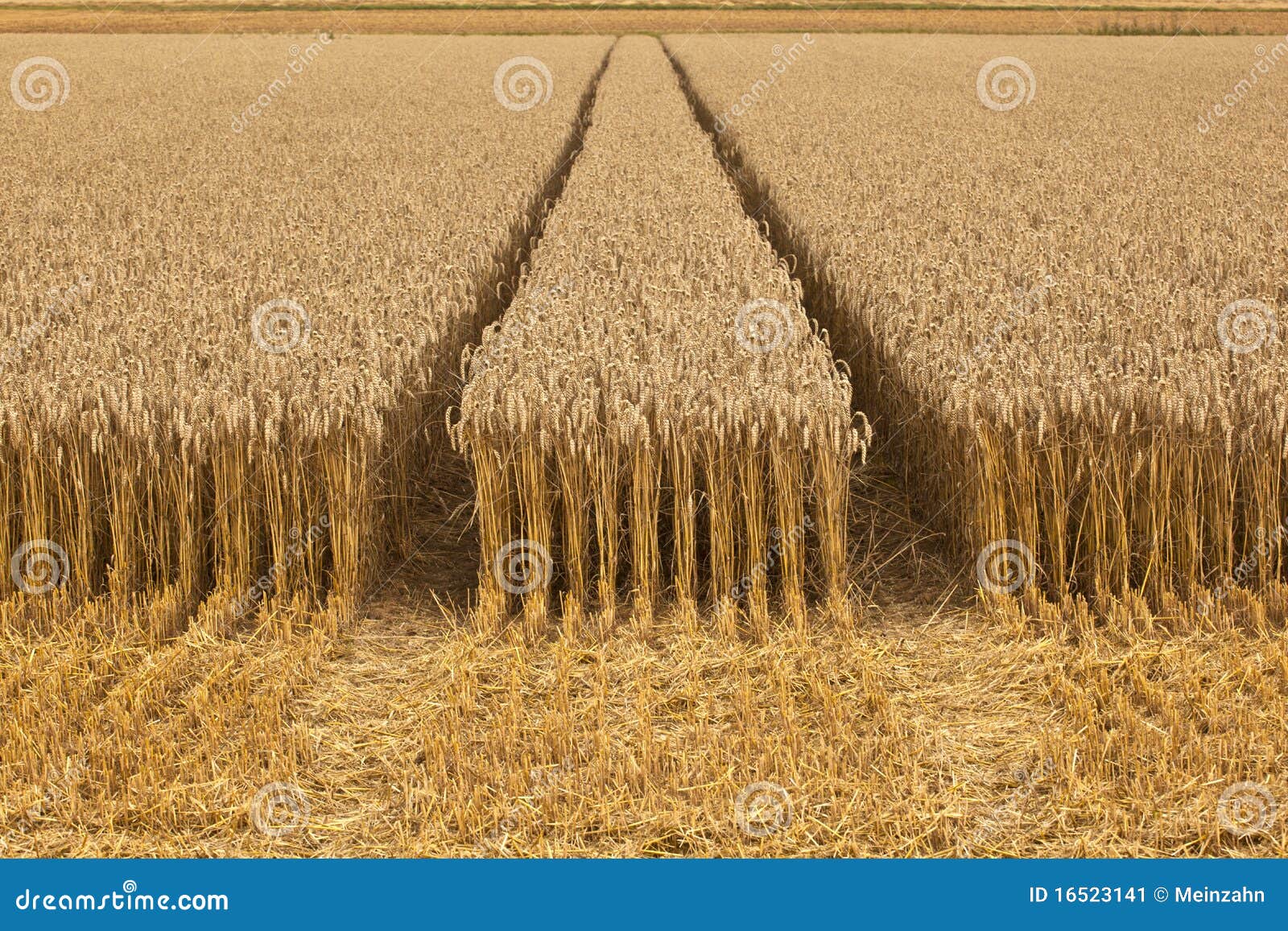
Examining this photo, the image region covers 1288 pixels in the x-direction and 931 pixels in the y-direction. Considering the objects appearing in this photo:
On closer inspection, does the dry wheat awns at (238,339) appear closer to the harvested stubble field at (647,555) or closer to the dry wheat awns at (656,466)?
the harvested stubble field at (647,555)

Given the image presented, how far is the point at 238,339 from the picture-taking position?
16.3 ft

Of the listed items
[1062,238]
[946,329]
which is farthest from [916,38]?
[946,329]

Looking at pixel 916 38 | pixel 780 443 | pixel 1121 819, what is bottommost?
pixel 1121 819

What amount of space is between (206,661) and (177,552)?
62 cm

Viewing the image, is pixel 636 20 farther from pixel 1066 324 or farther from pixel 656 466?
pixel 656 466

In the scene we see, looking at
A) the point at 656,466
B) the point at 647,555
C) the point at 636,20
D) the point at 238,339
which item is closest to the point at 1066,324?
the point at 656,466

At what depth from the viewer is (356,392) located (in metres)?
4.43

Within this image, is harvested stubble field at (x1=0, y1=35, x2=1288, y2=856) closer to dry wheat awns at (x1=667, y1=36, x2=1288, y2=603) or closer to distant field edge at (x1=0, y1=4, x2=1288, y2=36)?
dry wheat awns at (x1=667, y1=36, x2=1288, y2=603)

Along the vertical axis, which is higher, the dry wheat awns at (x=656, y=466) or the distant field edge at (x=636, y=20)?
the distant field edge at (x=636, y=20)

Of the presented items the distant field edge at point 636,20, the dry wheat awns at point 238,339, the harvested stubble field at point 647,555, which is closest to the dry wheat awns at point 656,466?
the harvested stubble field at point 647,555

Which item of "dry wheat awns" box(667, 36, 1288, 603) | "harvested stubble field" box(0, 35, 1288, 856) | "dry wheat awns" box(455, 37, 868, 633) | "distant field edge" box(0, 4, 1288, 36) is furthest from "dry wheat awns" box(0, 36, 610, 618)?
"distant field edge" box(0, 4, 1288, 36)

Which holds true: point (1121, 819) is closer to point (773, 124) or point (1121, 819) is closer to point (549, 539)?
point (549, 539)

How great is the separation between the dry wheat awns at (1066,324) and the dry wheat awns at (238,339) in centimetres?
201

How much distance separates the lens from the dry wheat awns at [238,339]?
4.25m
